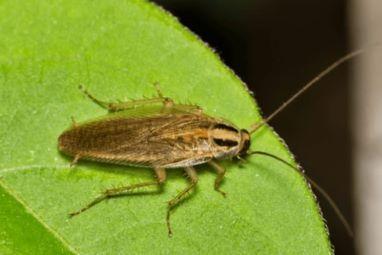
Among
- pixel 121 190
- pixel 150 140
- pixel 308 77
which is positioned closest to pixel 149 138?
pixel 150 140

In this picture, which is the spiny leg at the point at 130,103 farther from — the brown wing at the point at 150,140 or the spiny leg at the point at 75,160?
the spiny leg at the point at 75,160

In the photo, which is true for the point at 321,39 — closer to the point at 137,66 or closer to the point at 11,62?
the point at 137,66

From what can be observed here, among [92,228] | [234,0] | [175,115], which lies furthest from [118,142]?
[234,0]

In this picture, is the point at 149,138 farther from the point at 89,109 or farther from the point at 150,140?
the point at 89,109

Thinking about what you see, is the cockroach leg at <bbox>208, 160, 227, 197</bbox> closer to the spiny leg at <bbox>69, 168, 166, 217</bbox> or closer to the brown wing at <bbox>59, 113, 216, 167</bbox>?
the brown wing at <bbox>59, 113, 216, 167</bbox>

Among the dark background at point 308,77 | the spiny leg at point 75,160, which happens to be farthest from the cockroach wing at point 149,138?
the dark background at point 308,77
